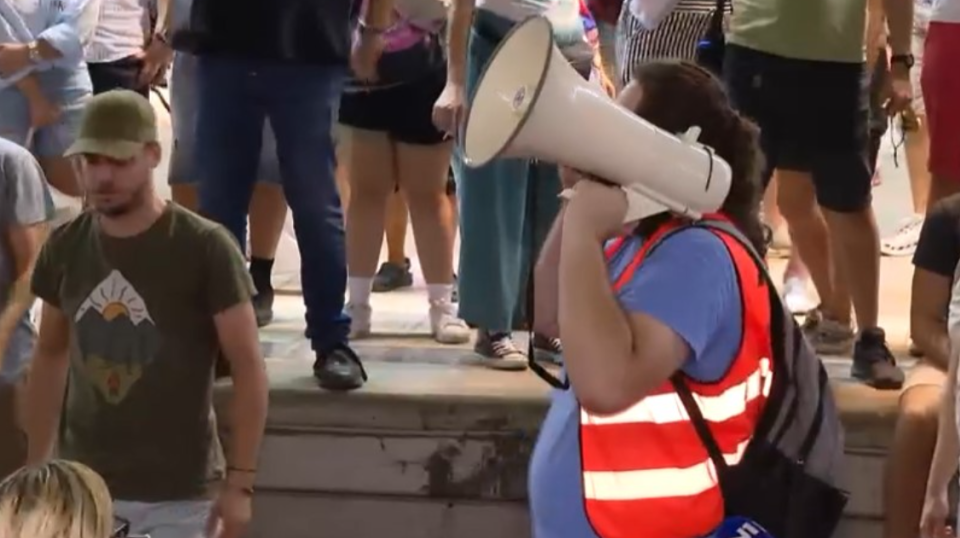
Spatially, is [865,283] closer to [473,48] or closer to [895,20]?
[895,20]

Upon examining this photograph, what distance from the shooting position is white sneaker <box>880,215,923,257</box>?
5.21 metres

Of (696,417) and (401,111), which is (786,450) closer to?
(696,417)

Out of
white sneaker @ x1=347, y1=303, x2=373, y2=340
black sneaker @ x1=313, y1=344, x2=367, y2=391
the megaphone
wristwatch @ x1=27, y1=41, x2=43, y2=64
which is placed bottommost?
white sneaker @ x1=347, y1=303, x2=373, y2=340

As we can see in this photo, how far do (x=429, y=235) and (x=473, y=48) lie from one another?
51 centimetres

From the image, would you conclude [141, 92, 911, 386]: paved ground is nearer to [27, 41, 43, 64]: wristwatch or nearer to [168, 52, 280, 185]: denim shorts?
[168, 52, 280, 185]: denim shorts

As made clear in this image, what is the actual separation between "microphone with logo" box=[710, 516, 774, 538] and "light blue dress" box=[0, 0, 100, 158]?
298 cm

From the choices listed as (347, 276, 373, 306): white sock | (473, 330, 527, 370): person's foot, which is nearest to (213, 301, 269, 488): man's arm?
(473, 330, 527, 370): person's foot

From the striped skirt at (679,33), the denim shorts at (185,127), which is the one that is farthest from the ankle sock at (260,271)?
the striped skirt at (679,33)

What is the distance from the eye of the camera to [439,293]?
386cm

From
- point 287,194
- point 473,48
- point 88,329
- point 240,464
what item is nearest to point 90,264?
point 88,329

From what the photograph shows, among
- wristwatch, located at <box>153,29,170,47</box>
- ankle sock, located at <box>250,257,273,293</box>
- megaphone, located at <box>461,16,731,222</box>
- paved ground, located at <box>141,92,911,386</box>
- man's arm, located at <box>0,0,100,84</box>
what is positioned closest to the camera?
megaphone, located at <box>461,16,731,222</box>

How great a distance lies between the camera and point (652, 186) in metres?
1.80

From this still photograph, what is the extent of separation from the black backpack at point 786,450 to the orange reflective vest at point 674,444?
0.04ft

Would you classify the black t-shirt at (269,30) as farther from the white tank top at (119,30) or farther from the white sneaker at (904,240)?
the white sneaker at (904,240)
